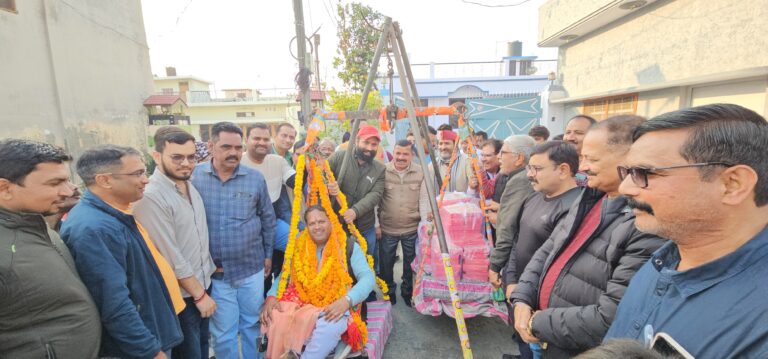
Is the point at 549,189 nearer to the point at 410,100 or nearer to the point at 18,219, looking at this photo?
the point at 410,100

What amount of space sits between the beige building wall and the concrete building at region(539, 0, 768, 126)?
1cm

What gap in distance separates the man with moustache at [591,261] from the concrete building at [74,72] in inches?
420

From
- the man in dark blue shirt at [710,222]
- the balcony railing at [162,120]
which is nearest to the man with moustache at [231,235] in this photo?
the man in dark blue shirt at [710,222]

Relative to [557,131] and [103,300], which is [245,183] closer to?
[103,300]

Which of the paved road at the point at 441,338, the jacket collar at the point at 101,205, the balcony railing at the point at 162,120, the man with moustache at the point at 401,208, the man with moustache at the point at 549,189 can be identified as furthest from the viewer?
the balcony railing at the point at 162,120

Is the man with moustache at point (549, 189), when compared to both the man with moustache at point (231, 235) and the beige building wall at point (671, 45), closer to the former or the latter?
the man with moustache at point (231, 235)

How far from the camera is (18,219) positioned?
58.0 inches

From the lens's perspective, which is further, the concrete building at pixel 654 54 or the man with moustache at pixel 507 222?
the concrete building at pixel 654 54

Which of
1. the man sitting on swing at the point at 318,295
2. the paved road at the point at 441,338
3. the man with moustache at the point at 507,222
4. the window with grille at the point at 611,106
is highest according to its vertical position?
the window with grille at the point at 611,106

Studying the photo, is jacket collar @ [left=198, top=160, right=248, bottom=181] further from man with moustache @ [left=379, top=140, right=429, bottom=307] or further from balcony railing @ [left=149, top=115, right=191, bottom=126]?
balcony railing @ [left=149, top=115, right=191, bottom=126]

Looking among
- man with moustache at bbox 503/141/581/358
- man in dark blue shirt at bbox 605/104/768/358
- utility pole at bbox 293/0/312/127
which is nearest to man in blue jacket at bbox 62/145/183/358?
man in dark blue shirt at bbox 605/104/768/358

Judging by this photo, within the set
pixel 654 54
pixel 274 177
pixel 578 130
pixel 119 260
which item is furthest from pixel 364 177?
pixel 654 54

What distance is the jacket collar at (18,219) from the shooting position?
1440mm

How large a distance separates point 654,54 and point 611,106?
5.63 ft
